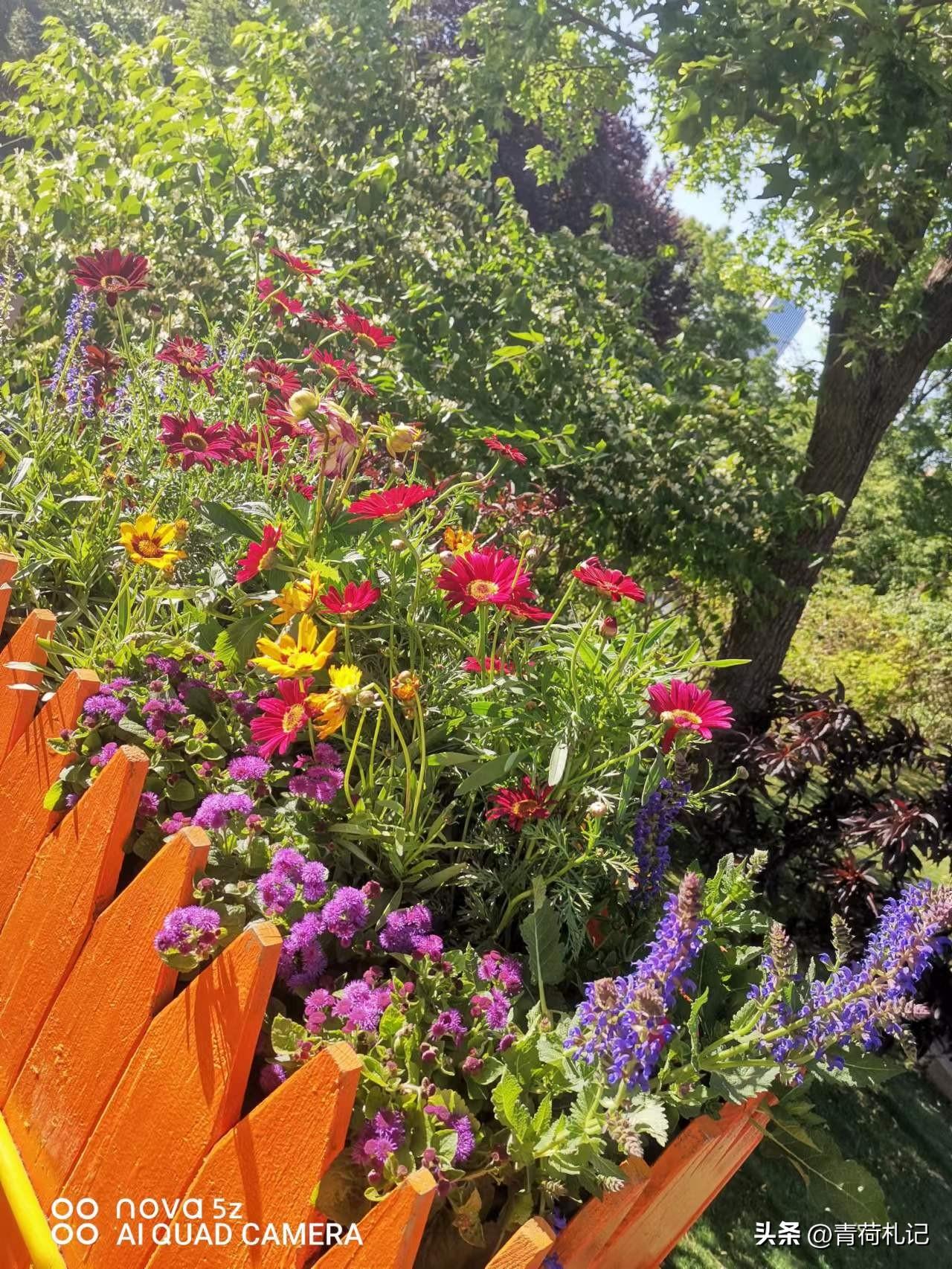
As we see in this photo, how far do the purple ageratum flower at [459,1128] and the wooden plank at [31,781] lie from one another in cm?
77

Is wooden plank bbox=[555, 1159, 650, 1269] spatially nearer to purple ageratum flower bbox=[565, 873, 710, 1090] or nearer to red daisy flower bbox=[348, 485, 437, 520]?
purple ageratum flower bbox=[565, 873, 710, 1090]

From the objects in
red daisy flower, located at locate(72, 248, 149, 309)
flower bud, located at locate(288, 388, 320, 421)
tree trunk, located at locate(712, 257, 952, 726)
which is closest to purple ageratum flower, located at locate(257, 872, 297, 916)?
flower bud, located at locate(288, 388, 320, 421)

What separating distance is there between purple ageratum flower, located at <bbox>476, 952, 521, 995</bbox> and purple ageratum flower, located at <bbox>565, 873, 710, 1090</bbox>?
17 centimetres

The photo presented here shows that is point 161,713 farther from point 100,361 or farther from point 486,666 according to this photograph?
point 100,361

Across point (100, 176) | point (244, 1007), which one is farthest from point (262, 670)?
point (100, 176)

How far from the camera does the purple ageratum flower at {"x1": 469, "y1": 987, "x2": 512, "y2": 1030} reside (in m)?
1.16

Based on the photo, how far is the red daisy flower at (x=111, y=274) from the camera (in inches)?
76.3

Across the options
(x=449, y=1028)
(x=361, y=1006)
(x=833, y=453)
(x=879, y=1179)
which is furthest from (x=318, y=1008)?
(x=833, y=453)

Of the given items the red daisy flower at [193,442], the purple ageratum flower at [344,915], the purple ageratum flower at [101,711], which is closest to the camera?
the purple ageratum flower at [344,915]

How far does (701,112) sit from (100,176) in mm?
2213

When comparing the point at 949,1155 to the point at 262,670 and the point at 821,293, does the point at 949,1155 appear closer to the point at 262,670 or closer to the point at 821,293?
the point at 262,670

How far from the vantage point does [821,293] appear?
649 cm

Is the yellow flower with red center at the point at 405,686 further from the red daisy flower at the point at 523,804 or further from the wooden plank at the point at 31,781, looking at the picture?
the wooden plank at the point at 31,781

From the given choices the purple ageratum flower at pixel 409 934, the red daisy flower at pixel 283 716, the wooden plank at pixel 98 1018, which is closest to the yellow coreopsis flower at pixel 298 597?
the red daisy flower at pixel 283 716
